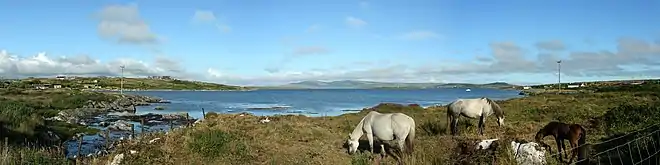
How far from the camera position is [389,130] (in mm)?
13703

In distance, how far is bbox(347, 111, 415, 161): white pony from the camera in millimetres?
13547

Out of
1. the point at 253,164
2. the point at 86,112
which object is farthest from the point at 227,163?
the point at 86,112

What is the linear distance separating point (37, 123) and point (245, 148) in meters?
20.7

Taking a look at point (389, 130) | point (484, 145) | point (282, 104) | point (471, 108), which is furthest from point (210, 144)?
point (282, 104)

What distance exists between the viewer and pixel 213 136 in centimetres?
1453

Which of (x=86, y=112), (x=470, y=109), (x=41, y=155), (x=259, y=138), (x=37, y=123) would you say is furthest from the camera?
(x=86, y=112)

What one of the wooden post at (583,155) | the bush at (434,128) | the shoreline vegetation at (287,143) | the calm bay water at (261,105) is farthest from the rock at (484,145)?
the calm bay water at (261,105)

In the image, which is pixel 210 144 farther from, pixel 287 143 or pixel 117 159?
pixel 287 143

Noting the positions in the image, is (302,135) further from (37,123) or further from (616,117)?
(37,123)

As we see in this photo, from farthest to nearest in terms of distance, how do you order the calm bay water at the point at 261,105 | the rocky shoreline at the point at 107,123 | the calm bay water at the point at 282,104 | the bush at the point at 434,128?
the calm bay water at the point at 282,104 → the calm bay water at the point at 261,105 → the rocky shoreline at the point at 107,123 → the bush at the point at 434,128

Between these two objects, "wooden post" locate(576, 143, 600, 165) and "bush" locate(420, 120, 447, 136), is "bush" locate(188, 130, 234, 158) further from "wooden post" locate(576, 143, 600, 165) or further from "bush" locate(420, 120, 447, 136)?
"wooden post" locate(576, 143, 600, 165)

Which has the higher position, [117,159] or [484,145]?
[484,145]

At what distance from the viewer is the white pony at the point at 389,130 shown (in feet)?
44.4

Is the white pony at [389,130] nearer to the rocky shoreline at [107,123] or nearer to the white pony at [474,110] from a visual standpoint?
the white pony at [474,110]
